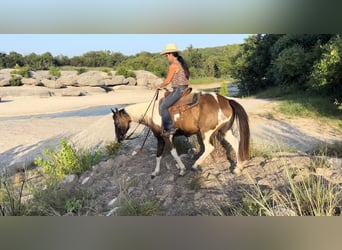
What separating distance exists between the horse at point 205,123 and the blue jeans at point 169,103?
0.03 meters

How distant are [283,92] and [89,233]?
1.61 m

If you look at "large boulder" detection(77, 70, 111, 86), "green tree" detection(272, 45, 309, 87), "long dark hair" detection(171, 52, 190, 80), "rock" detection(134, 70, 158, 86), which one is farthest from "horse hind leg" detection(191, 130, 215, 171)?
"large boulder" detection(77, 70, 111, 86)

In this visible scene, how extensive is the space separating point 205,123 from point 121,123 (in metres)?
0.56

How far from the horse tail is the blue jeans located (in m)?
0.35

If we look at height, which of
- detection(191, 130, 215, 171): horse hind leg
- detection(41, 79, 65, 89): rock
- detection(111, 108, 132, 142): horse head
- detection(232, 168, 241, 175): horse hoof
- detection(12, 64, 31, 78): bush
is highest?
detection(12, 64, 31, 78): bush

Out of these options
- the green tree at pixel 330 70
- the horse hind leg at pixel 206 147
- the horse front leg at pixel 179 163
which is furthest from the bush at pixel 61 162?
the green tree at pixel 330 70

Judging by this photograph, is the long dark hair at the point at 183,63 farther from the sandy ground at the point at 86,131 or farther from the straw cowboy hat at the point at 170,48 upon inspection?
the sandy ground at the point at 86,131

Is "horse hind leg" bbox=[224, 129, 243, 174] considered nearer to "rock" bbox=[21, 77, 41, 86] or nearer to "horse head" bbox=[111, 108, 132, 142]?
"horse head" bbox=[111, 108, 132, 142]

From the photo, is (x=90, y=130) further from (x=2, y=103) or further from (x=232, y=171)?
(x=232, y=171)

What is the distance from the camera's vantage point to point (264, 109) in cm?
284

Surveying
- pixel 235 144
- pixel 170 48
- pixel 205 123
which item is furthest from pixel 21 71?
pixel 235 144

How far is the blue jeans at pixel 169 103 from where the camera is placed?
269 centimetres

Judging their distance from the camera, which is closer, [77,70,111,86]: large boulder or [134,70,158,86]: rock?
[134,70,158,86]: rock

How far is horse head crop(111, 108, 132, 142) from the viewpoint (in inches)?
110
